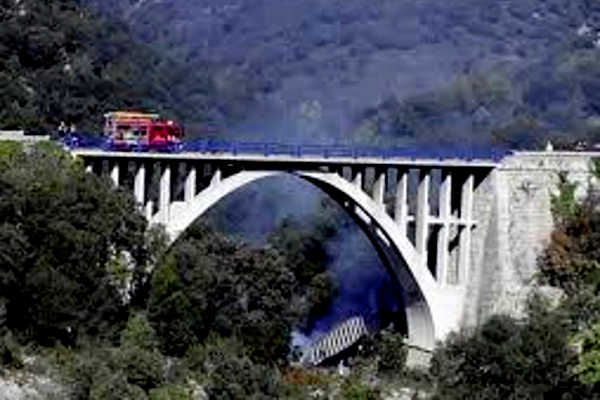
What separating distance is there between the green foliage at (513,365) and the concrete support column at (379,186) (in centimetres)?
962

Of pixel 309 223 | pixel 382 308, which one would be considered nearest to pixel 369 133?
pixel 309 223

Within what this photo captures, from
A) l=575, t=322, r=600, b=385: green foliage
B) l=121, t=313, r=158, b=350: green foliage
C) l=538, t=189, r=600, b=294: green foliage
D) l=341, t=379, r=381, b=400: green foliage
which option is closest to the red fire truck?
l=121, t=313, r=158, b=350: green foliage

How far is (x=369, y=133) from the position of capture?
A: 411ft

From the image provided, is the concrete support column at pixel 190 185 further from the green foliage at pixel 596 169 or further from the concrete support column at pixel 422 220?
the green foliage at pixel 596 169

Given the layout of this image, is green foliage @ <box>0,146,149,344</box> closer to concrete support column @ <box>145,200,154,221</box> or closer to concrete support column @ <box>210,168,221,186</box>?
concrete support column @ <box>145,200,154,221</box>

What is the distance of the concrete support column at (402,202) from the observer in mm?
50938

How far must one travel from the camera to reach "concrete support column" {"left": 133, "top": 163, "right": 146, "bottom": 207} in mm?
45750

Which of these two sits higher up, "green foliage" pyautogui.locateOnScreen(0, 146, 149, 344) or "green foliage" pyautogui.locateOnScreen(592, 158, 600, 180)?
"green foliage" pyautogui.locateOnScreen(592, 158, 600, 180)

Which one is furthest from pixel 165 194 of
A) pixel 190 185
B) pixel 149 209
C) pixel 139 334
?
pixel 139 334

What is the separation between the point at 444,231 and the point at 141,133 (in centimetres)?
1099

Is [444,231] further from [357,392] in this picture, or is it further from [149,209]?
[149,209]

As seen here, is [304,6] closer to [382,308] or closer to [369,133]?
[369,133]

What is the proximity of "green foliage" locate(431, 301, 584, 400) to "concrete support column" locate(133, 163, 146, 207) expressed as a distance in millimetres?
10453

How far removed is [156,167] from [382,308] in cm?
1763
